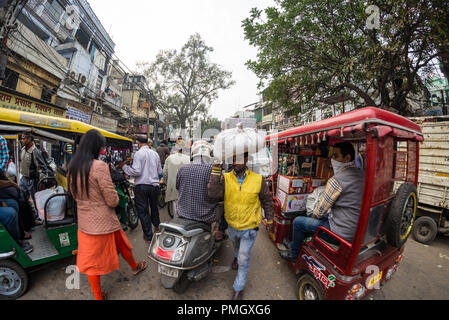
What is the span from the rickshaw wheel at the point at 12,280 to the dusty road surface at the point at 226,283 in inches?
4.4

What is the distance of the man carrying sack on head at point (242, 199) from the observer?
2.27 meters

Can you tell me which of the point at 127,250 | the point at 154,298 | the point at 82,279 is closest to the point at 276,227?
the point at 154,298

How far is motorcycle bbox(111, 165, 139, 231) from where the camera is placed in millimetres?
3729

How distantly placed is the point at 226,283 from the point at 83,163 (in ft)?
8.04

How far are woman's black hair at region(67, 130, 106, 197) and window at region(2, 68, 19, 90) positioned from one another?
35.0 ft

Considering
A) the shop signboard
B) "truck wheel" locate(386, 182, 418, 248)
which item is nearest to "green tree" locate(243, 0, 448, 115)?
"truck wheel" locate(386, 182, 418, 248)

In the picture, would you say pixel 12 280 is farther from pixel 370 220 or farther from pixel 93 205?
pixel 370 220

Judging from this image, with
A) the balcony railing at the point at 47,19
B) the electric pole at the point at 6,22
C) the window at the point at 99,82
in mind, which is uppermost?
the balcony railing at the point at 47,19

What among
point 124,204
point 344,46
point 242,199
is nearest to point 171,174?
point 124,204

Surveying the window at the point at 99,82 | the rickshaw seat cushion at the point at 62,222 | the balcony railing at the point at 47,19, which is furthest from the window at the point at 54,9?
Result: the rickshaw seat cushion at the point at 62,222

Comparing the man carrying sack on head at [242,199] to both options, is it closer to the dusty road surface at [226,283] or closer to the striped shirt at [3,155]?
the dusty road surface at [226,283]

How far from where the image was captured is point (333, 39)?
6.33 metres

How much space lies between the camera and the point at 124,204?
3793 millimetres

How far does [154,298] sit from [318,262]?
211cm
